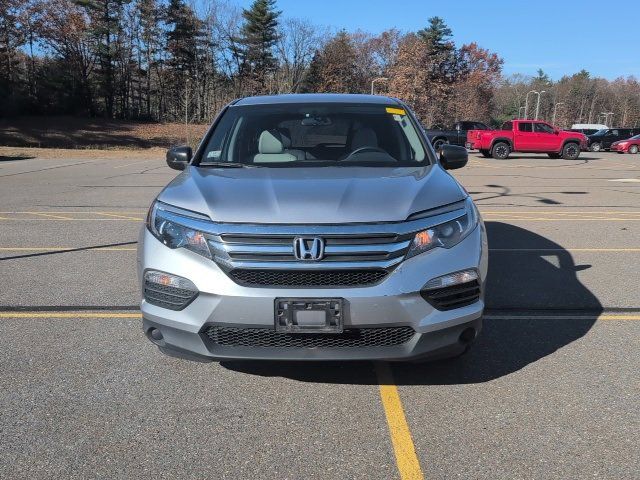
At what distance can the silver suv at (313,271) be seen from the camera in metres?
2.82

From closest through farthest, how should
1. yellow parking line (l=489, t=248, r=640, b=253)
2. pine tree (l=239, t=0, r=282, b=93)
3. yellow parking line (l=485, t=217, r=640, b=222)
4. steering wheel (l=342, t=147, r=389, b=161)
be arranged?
steering wheel (l=342, t=147, r=389, b=161)
yellow parking line (l=489, t=248, r=640, b=253)
yellow parking line (l=485, t=217, r=640, b=222)
pine tree (l=239, t=0, r=282, b=93)

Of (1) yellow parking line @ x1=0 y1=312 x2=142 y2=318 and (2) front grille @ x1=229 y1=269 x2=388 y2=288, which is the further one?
(1) yellow parking line @ x1=0 y1=312 x2=142 y2=318

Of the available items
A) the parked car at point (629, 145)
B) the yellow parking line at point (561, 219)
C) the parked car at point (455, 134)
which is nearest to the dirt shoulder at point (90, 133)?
the parked car at point (455, 134)

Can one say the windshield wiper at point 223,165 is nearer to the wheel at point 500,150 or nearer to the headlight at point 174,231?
the headlight at point 174,231

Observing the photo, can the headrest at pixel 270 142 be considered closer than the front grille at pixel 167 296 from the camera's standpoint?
No

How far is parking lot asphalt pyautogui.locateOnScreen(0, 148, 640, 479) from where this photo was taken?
8.63 ft

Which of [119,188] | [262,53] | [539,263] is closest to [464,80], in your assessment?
[262,53]

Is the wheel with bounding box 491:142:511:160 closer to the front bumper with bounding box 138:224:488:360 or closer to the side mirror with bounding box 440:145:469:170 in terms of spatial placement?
the side mirror with bounding box 440:145:469:170

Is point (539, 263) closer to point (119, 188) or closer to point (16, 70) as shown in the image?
point (119, 188)

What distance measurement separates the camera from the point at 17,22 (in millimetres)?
62281

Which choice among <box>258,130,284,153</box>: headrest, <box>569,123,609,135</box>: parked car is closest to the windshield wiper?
<box>258,130,284,153</box>: headrest

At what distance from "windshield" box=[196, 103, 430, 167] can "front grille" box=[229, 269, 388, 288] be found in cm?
138

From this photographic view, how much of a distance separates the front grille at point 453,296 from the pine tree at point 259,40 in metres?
68.1

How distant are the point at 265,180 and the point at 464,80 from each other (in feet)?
259
